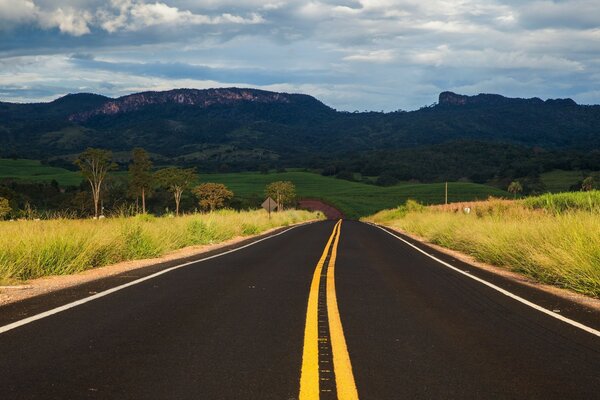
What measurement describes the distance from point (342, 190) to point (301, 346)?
15141 cm

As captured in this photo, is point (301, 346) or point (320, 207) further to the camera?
point (320, 207)

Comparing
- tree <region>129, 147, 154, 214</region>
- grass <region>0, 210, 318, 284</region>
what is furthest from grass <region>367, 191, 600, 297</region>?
tree <region>129, 147, 154, 214</region>

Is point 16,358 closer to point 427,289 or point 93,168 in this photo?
point 427,289

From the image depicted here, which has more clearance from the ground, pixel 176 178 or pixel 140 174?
pixel 140 174

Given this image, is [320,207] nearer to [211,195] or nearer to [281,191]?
[281,191]

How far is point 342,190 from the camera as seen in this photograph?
15662 centimetres

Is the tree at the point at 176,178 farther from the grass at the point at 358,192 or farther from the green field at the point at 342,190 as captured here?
the grass at the point at 358,192

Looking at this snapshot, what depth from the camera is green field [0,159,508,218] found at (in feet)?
397

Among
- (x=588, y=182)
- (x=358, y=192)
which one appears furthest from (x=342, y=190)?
(x=588, y=182)

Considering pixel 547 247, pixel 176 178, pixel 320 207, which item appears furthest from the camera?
pixel 320 207

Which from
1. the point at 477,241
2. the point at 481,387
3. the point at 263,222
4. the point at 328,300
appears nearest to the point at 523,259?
the point at 477,241

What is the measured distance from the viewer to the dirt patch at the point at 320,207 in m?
111

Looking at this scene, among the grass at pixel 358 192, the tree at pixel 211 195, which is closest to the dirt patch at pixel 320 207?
the grass at pixel 358 192

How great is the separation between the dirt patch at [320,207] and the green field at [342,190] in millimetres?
1480
